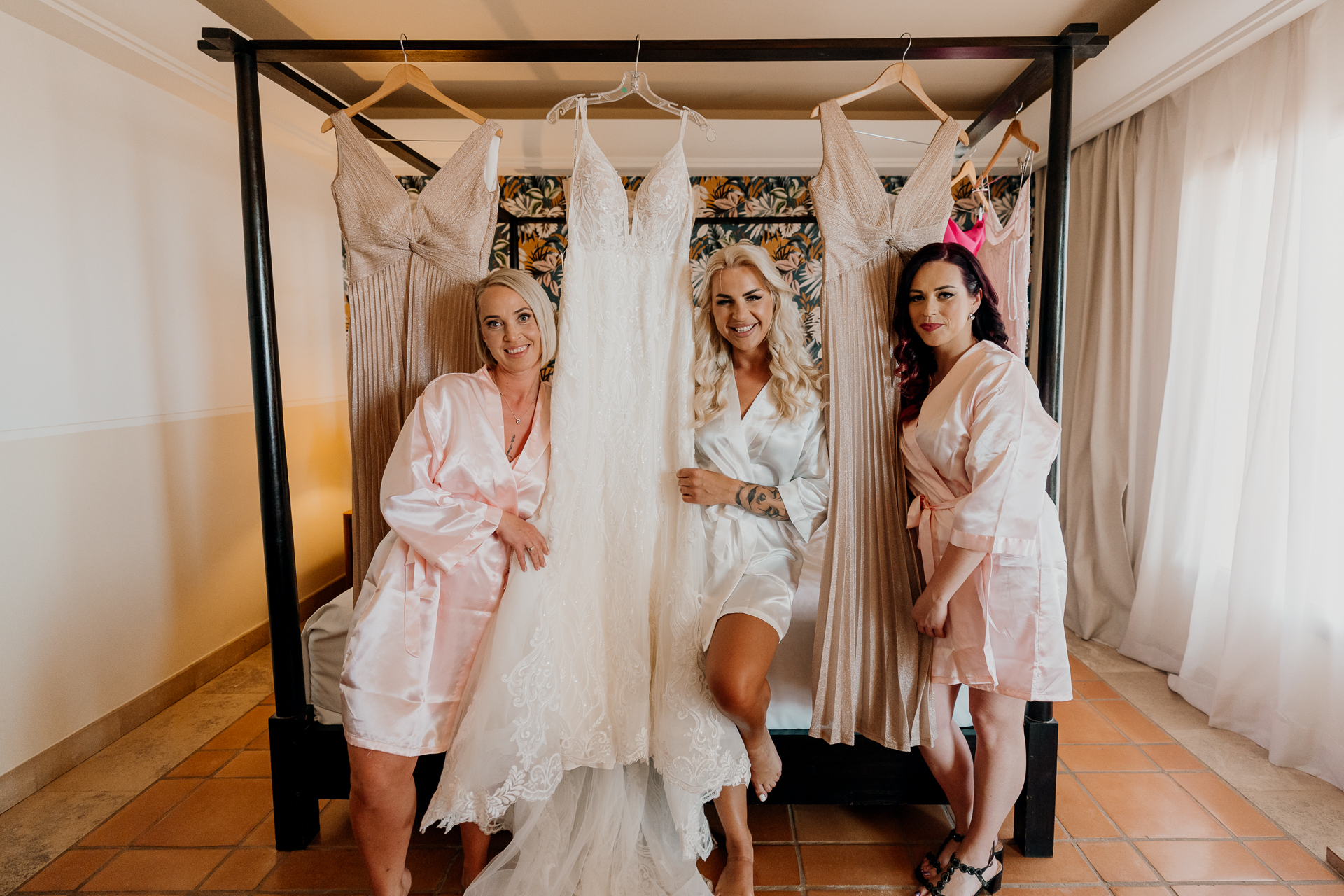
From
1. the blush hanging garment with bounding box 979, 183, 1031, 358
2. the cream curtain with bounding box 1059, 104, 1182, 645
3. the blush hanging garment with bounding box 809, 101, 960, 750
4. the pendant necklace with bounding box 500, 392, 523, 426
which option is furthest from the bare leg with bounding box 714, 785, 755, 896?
the cream curtain with bounding box 1059, 104, 1182, 645

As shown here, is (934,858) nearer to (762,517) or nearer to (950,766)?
(950,766)

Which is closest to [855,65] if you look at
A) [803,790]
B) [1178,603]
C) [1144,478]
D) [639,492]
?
[1144,478]

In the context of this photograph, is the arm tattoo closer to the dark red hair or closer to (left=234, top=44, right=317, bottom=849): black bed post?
the dark red hair

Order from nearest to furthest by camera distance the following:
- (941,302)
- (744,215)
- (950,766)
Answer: (941,302)
(950,766)
(744,215)

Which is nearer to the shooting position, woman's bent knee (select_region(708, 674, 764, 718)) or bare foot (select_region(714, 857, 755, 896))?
woman's bent knee (select_region(708, 674, 764, 718))

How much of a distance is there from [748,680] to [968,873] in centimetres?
76

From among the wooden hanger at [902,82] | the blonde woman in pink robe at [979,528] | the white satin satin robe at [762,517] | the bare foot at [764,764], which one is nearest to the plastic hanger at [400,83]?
the wooden hanger at [902,82]

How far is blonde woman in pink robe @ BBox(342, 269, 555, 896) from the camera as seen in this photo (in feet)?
5.40

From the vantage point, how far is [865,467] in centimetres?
174

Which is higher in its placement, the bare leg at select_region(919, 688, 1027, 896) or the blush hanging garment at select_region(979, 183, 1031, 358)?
the blush hanging garment at select_region(979, 183, 1031, 358)

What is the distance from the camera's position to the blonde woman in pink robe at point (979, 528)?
158 cm

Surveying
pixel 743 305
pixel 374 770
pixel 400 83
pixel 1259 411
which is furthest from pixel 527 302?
pixel 1259 411

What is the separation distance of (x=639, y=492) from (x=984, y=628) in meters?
0.87

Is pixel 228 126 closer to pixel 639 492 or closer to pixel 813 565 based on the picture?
pixel 639 492
